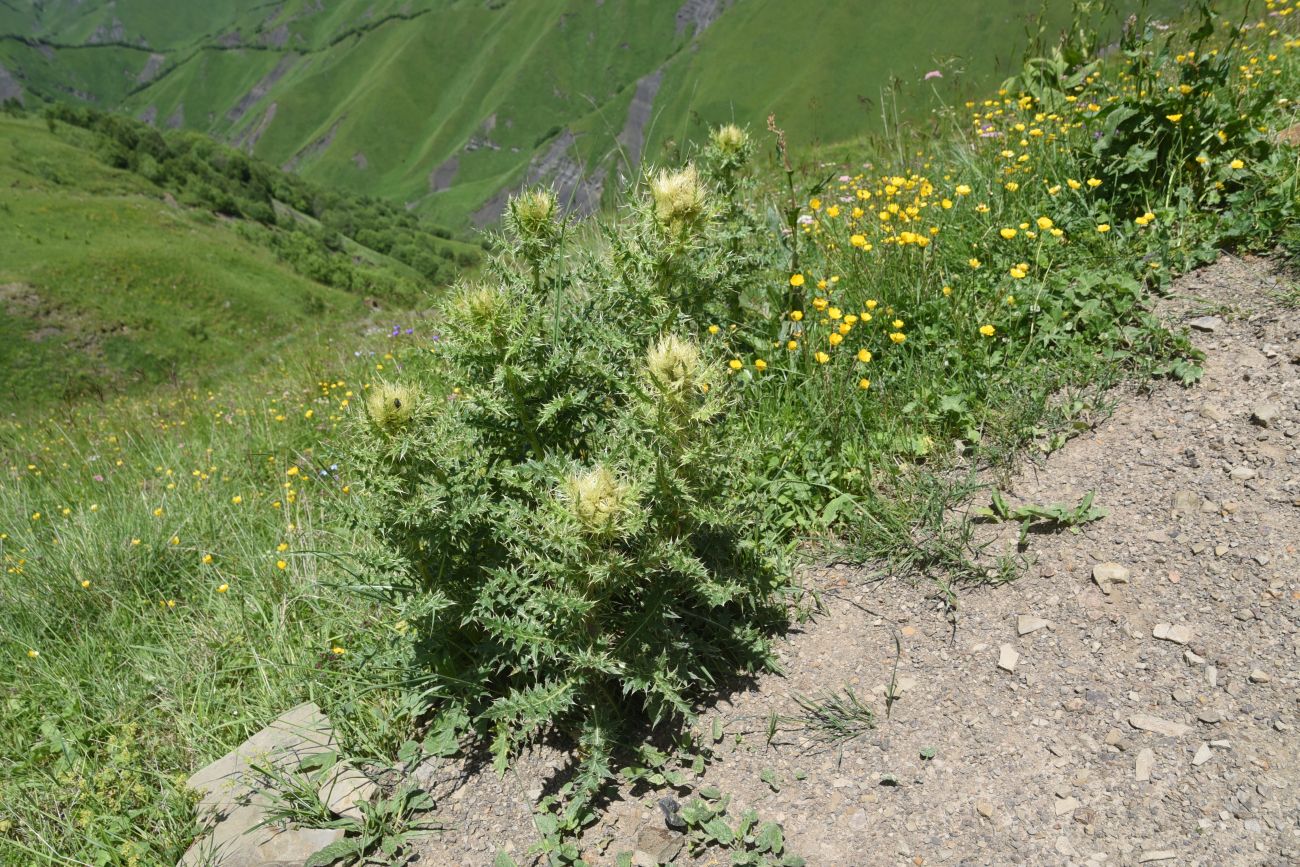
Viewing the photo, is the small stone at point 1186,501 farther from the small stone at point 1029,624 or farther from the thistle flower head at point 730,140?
the thistle flower head at point 730,140

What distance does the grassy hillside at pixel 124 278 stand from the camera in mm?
45719

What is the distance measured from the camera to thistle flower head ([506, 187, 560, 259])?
3.22 meters

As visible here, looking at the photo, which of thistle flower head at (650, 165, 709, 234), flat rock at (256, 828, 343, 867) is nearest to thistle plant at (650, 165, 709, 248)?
thistle flower head at (650, 165, 709, 234)

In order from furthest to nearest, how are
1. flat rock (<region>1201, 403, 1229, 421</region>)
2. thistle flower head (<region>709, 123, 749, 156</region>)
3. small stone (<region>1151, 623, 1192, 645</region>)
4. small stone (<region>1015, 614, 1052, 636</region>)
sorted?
thistle flower head (<region>709, 123, 749, 156</region>) < flat rock (<region>1201, 403, 1229, 421</region>) < small stone (<region>1015, 614, 1052, 636</region>) < small stone (<region>1151, 623, 1192, 645</region>)

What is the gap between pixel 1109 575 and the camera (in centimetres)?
315

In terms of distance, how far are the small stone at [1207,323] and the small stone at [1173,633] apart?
1.95 metres

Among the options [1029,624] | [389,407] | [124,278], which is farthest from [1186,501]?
[124,278]

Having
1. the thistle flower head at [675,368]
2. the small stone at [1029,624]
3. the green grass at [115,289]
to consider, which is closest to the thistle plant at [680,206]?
the thistle flower head at [675,368]

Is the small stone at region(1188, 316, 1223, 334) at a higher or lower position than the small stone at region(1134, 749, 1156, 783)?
higher

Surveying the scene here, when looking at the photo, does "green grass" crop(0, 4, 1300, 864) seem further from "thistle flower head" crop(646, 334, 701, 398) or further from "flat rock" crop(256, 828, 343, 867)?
"flat rock" crop(256, 828, 343, 867)

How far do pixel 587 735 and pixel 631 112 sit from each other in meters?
180

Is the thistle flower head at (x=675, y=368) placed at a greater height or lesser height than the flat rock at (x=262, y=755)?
greater

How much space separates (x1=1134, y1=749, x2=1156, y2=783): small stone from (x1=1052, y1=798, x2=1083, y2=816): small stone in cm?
23

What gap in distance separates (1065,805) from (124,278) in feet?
217
